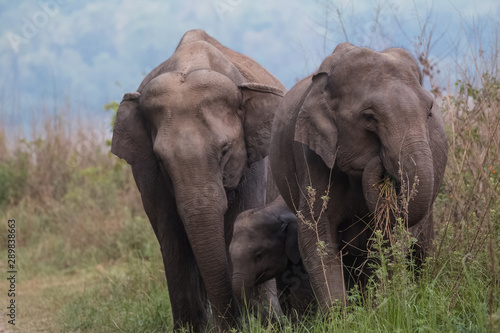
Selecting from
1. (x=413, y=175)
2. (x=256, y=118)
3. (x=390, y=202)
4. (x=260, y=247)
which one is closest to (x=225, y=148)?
(x=256, y=118)

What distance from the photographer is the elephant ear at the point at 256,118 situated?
22.3 feet

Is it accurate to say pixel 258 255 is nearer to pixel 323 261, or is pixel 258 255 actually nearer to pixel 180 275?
pixel 323 261

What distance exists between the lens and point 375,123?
4.98 meters

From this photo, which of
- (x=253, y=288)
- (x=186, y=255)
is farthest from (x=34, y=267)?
(x=253, y=288)

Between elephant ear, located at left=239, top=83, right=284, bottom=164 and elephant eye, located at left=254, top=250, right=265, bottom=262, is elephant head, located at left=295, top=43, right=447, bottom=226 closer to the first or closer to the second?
elephant eye, located at left=254, top=250, right=265, bottom=262

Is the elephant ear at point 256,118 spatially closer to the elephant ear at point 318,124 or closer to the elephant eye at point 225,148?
the elephant eye at point 225,148

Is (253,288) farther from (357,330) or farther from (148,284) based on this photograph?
(148,284)

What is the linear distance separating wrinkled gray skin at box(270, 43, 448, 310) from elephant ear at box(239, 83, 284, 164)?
2.80ft

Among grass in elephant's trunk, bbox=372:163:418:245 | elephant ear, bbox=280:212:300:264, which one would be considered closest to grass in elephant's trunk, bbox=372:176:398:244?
grass in elephant's trunk, bbox=372:163:418:245

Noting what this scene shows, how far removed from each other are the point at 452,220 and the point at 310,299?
4.56 feet

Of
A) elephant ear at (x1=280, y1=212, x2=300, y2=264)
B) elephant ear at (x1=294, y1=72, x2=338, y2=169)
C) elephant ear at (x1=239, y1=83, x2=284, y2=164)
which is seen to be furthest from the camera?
elephant ear at (x1=239, y1=83, x2=284, y2=164)

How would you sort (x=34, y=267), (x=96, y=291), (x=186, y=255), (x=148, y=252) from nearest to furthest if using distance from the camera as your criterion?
(x=186, y=255)
(x=96, y=291)
(x=148, y=252)
(x=34, y=267)

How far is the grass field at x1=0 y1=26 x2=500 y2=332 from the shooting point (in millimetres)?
4840

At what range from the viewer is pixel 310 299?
6523 mm
